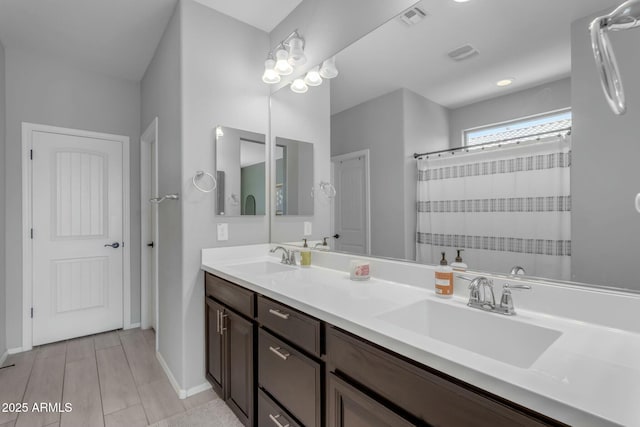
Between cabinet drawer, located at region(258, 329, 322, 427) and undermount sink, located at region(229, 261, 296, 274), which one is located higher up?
undermount sink, located at region(229, 261, 296, 274)

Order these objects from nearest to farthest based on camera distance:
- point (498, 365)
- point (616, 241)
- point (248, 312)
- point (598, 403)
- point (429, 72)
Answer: point (598, 403) < point (498, 365) < point (616, 241) < point (429, 72) < point (248, 312)

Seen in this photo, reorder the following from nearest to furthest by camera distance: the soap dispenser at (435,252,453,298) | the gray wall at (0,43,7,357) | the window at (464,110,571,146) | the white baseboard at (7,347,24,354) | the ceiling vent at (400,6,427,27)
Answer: the window at (464,110,571,146) → the soap dispenser at (435,252,453,298) → the ceiling vent at (400,6,427,27) → the gray wall at (0,43,7,357) → the white baseboard at (7,347,24,354)

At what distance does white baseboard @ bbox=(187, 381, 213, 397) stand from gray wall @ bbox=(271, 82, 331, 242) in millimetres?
1108

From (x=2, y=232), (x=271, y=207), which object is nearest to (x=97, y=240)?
(x=2, y=232)

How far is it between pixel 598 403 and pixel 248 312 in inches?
53.6

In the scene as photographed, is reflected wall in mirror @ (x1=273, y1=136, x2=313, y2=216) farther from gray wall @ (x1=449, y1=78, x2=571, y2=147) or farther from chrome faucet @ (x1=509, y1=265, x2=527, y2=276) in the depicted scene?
chrome faucet @ (x1=509, y1=265, x2=527, y2=276)

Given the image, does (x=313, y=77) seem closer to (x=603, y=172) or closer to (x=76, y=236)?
(x=603, y=172)

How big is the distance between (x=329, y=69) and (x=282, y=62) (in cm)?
37

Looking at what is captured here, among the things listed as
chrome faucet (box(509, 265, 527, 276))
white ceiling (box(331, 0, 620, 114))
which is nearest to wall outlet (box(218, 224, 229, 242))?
white ceiling (box(331, 0, 620, 114))

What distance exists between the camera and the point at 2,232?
2578 millimetres

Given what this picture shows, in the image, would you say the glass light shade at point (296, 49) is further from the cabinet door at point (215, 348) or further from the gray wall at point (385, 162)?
the cabinet door at point (215, 348)

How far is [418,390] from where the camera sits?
0.80 metres

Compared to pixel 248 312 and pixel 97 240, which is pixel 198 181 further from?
pixel 97 240

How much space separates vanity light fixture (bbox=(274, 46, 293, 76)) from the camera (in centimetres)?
207
